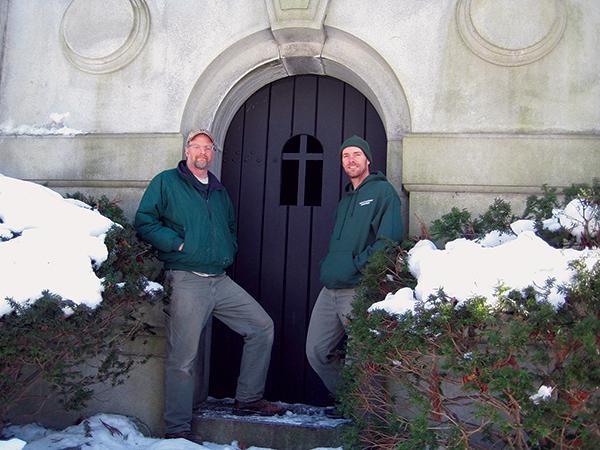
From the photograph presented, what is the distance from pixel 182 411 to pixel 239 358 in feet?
3.23

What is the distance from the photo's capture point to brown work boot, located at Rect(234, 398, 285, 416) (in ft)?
16.3

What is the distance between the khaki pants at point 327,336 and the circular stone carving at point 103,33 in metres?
2.40

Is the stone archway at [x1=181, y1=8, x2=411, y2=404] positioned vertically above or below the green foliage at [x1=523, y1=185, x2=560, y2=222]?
above

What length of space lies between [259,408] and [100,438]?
1047mm

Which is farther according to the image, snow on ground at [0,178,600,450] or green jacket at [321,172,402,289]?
green jacket at [321,172,402,289]

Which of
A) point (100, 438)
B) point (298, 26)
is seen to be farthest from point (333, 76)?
point (100, 438)

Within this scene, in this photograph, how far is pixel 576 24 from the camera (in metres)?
4.99

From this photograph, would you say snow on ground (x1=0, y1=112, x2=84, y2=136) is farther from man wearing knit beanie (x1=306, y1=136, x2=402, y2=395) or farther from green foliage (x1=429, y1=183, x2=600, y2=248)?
green foliage (x1=429, y1=183, x2=600, y2=248)

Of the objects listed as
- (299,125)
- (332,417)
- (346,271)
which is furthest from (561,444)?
(299,125)

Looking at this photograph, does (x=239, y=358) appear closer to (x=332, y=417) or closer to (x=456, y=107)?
(x=332, y=417)

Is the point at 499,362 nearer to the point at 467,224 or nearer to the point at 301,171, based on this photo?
the point at 467,224

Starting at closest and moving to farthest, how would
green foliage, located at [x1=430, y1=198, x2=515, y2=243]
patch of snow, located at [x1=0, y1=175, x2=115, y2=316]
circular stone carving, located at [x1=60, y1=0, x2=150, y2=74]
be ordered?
patch of snow, located at [x1=0, y1=175, x2=115, y2=316]
green foliage, located at [x1=430, y1=198, x2=515, y2=243]
circular stone carving, located at [x1=60, y1=0, x2=150, y2=74]

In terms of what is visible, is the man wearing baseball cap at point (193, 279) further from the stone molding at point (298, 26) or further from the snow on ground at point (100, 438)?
the stone molding at point (298, 26)

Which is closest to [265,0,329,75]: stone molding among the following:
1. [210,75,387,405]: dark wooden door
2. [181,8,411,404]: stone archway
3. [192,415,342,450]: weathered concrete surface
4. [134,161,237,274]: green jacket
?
[181,8,411,404]: stone archway
